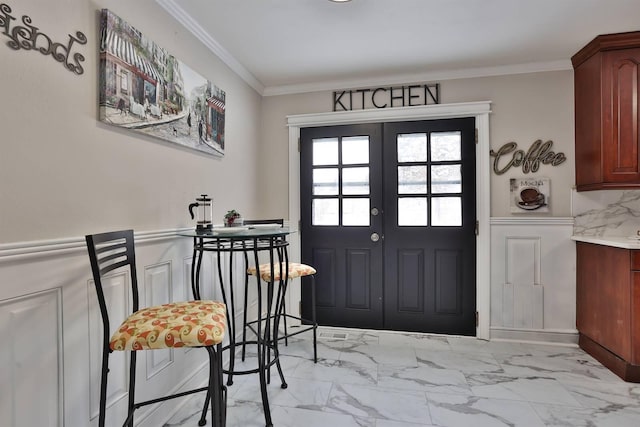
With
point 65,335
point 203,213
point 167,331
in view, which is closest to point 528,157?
point 203,213

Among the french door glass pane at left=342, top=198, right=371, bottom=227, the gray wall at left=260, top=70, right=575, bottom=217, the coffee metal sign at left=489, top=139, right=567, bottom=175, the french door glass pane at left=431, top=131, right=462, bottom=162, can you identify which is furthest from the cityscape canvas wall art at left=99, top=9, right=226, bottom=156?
the coffee metal sign at left=489, top=139, right=567, bottom=175

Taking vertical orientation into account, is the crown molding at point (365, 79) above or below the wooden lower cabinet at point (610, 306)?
above

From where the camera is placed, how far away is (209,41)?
2340mm

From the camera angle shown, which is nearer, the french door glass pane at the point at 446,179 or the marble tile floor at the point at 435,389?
the marble tile floor at the point at 435,389

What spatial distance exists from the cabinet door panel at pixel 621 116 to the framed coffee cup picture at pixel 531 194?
449mm

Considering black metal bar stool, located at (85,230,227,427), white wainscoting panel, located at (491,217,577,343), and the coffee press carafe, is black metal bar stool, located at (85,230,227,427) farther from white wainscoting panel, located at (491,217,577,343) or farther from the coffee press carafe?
white wainscoting panel, located at (491,217,577,343)

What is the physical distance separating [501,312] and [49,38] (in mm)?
3487

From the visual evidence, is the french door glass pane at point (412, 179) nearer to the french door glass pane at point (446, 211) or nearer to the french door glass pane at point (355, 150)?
the french door glass pane at point (446, 211)

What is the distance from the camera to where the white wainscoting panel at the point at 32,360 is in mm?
1097

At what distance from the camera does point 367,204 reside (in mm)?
3172

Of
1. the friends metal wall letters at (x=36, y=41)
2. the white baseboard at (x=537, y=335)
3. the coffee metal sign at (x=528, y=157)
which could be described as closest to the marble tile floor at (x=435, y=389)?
the white baseboard at (x=537, y=335)

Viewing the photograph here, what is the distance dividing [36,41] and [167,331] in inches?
45.8

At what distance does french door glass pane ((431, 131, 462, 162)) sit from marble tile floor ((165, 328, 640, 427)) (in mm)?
1662

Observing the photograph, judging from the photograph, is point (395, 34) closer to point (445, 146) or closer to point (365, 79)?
point (365, 79)
